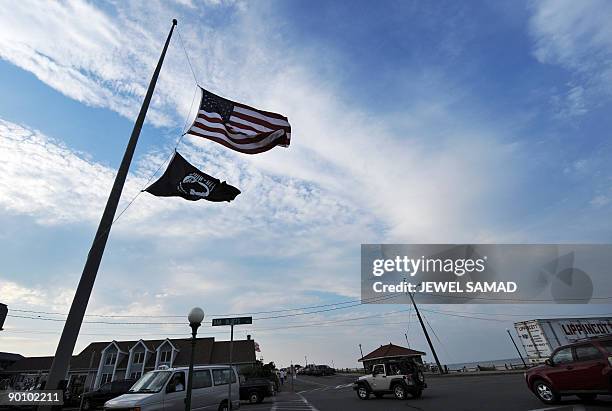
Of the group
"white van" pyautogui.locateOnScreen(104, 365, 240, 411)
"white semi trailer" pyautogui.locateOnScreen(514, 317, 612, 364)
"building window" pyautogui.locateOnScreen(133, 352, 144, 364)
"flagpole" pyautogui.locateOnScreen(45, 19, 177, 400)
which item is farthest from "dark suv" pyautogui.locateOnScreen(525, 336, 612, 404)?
"building window" pyautogui.locateOnScreen(133, 352, 144, 364)

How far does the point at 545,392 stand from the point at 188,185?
13.0 meters

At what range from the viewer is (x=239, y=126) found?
1047cm

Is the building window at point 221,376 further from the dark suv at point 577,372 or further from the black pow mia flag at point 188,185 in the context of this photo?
the dark suv at point 577,372

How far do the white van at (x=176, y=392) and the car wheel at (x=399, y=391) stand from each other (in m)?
8.62

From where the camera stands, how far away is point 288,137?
10906 mm

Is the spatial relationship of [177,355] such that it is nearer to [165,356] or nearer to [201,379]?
[165,356]

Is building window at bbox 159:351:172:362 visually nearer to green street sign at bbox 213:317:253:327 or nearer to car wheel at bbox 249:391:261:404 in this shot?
car wheel at bbox 249:391:261:404

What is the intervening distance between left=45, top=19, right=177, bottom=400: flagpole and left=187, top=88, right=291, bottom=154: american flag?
1.88 meters

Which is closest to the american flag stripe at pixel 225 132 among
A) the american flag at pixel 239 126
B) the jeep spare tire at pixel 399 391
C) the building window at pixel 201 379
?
the american flag at pixel 239 126

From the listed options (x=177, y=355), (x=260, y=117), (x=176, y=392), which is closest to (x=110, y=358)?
(x=177, y=355)

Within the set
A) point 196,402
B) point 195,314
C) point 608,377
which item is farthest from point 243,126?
point 608,377

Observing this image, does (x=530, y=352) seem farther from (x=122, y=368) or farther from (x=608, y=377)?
(x=122, y=368)

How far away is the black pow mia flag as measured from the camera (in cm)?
828

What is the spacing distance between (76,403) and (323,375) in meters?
51.1
